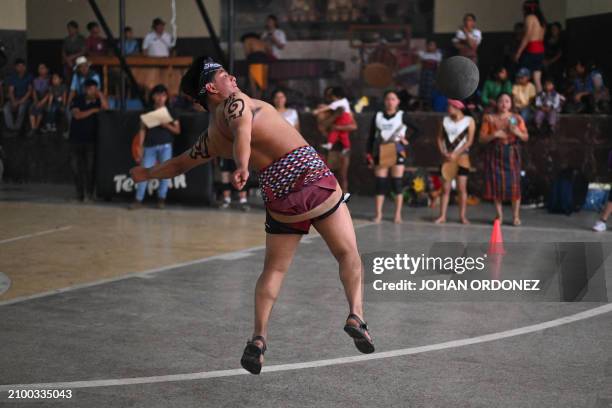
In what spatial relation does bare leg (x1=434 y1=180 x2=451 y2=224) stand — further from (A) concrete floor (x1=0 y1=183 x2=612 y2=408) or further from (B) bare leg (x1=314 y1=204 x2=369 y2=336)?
(B) bare leg (x1=314 y1=204 x2=369 y2=336)

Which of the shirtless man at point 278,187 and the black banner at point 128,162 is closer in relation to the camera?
the shirtless man at point 278,187

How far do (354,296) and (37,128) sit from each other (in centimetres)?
1541

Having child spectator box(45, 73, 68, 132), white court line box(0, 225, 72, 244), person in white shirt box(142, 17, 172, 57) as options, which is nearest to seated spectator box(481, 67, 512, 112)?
person in white shirt box(142, 17, 172, 57)

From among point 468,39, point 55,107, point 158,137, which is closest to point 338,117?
point 158,137

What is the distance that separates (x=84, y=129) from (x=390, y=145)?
5.38 metres

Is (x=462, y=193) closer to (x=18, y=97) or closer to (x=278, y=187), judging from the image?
(x=278, y=187)

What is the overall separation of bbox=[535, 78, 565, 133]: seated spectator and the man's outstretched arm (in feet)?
37.6

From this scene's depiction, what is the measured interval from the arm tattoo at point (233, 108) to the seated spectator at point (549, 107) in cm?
1190

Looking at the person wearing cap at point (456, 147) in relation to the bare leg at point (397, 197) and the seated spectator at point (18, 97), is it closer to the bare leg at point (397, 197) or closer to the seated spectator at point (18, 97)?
the bare leg at point (397, 197)

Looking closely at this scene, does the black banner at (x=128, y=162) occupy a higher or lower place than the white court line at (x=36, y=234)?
higher

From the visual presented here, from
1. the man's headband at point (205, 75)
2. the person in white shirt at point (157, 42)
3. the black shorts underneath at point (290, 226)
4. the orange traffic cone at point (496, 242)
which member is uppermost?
the man's headband at point (205, 75)

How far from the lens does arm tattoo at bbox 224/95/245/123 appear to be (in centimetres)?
641

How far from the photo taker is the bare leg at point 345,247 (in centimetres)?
672

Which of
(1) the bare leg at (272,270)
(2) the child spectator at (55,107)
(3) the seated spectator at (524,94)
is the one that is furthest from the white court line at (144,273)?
(2) the child spectator at (55,107)
